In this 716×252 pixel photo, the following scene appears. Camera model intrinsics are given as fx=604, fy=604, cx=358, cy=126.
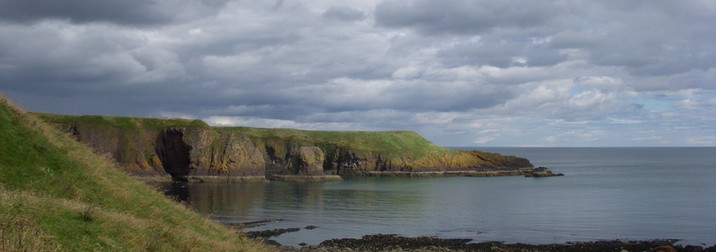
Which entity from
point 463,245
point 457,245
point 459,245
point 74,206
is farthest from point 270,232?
point 74,206

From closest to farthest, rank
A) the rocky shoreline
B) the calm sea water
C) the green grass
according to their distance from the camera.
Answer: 1. the rocky shoreline
2. the calm sea water
3. the green grass

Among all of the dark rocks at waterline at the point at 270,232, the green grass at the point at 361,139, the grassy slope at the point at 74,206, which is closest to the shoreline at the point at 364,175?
the green grass at the point at 361,139

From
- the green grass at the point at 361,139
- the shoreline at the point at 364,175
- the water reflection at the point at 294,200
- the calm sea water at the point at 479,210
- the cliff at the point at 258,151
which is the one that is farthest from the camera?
the green grass at the point at 361,139

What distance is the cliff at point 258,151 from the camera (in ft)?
379

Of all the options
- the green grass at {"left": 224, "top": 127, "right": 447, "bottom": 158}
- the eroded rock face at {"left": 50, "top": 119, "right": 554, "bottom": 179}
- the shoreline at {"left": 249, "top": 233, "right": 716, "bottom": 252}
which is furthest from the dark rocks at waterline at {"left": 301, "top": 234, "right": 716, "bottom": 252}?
the green grass at {"left": 224, "top": 127, "right": 447, "bottom": 158}

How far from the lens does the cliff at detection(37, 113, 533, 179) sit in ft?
379

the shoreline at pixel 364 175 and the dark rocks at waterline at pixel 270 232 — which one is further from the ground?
the shoreline at pixel 364 175

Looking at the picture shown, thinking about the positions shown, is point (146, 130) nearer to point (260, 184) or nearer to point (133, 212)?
point (260, 184)

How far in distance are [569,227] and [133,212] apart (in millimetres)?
44766

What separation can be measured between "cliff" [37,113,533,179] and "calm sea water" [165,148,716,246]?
13.9m

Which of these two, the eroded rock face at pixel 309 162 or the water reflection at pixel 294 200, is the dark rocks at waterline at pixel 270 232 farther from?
the eroded rock face at pixel 309 162

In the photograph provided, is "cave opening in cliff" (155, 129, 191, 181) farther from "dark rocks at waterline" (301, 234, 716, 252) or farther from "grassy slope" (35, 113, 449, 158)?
"dark rocks at waterline" (301, 234, 716, 252)

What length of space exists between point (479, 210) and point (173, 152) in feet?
236

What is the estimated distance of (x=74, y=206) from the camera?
49.6ft
